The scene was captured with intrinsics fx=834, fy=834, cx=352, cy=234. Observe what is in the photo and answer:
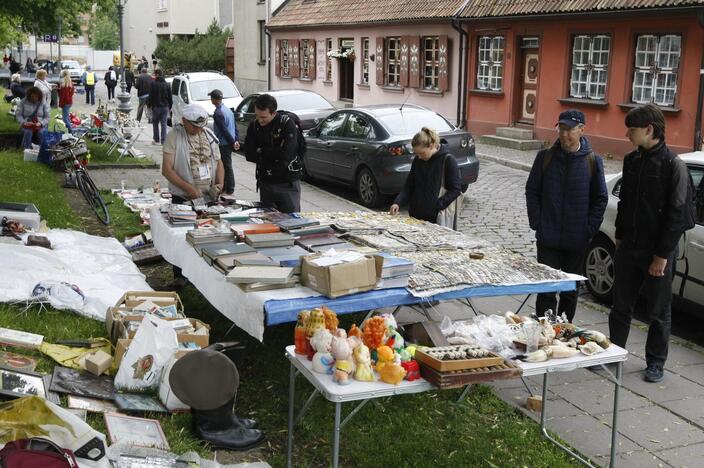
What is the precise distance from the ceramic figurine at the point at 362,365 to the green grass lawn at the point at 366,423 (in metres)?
0.96

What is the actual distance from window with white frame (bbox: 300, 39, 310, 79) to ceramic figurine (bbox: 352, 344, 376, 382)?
3151 centimetres

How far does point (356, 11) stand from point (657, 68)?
1446 centimetres

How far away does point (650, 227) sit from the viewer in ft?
19.8

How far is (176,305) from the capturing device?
22.2ft

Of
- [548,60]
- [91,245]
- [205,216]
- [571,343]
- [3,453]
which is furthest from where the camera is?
[548,60]

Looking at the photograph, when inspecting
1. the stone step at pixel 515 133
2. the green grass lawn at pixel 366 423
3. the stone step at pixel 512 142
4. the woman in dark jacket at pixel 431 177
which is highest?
the woman in dark jacket at pixel 431 177

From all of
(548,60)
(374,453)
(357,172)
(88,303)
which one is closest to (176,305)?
(88,303)

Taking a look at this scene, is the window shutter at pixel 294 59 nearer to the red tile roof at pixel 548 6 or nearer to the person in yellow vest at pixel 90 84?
the person in yellow vest at pixel 90 84

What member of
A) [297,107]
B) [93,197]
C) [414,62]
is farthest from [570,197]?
[414,62]

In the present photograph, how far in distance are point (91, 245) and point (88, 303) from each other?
7.44 ft

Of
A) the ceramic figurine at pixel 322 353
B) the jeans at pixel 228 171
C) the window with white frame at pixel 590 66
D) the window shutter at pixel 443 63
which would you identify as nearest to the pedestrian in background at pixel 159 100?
the jeans at pixel 228 171

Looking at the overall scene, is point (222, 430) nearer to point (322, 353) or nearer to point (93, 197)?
point (322, 353)

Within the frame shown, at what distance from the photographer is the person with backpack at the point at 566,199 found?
21.1 feet

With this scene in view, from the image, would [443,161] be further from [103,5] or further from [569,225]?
[103,5]
